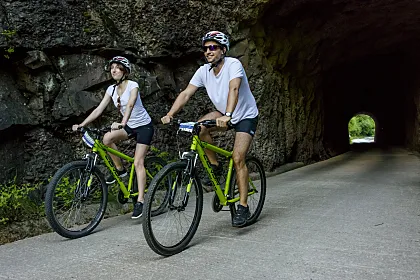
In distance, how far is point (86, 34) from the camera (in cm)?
698

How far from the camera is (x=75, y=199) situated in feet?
14.1

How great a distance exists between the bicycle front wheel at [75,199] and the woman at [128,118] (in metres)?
0.33

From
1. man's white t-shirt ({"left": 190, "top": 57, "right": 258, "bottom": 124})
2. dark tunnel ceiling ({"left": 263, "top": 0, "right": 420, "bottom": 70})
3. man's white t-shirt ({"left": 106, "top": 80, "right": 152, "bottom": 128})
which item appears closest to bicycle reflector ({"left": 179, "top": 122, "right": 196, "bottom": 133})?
man's white t-shirt ({"left": 190, "top": 57, "right": 258, "bottom": 124})

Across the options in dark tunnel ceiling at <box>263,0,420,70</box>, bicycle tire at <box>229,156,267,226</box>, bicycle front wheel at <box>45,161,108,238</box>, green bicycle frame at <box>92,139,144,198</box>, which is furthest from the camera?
dark tunnel ceiling at <box>263,0,420,70</box>

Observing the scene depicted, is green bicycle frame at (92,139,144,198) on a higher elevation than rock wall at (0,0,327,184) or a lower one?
lower

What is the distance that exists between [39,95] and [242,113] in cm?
372

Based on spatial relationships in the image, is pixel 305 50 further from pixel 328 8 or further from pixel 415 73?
pixel 415 73

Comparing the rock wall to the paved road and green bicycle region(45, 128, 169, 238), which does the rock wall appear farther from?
the paved road

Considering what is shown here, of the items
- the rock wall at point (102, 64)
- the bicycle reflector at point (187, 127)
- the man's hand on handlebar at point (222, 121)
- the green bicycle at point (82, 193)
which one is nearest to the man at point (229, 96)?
the bicycle reflector at point (187, 127)

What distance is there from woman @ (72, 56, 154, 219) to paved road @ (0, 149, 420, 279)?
2.00 ft

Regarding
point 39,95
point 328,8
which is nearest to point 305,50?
point 328,8

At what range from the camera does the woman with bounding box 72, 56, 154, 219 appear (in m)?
4.85

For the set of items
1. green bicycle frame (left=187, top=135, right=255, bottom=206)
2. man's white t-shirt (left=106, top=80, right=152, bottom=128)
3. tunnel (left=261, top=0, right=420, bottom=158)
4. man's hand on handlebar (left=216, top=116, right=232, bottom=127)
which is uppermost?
tunnel (left=261, top=0, right=420, bottom=158)

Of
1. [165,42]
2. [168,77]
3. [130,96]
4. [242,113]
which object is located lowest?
[242,113]
